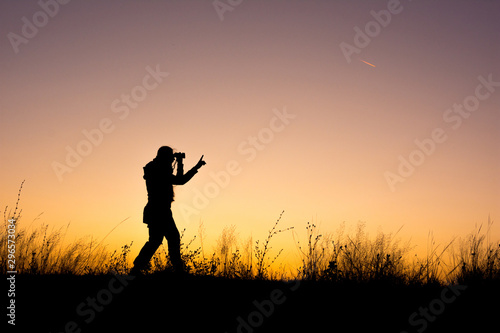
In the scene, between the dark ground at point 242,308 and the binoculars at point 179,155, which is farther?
the binoculars at point 179,155

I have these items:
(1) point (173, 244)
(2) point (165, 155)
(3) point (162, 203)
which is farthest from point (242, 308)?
(2) point (165, 155)

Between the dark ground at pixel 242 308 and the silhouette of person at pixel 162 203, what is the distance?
2.25ft

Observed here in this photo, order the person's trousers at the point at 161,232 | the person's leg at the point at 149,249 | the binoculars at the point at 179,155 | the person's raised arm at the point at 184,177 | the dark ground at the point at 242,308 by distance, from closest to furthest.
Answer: the dark ground at the point at 242,308 → the person's leg at the point at 149,249 → the person's trousers at the point at 161,232 → the person's raised arm at the point at 184,177 → the binoculars at the point at 179,155

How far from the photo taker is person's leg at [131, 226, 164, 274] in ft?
18.1

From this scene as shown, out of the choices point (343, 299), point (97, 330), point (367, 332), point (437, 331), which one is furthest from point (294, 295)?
point (97, 330)

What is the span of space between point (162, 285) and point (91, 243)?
2.87 metres

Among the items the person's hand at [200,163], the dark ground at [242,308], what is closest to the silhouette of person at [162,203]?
the person's hand at [200,163]

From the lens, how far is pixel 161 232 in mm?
5668

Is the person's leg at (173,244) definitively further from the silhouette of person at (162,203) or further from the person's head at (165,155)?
the person's head at (165,155)

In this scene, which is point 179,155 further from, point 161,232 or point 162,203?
point 161,232

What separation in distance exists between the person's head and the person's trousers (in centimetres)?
68

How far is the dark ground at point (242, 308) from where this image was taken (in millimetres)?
3383

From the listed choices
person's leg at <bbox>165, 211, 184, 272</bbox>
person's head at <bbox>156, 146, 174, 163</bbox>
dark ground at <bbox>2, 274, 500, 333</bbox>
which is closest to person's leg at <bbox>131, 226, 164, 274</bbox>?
person's leg at <bbox>165, 211, 184, 272</bbox>

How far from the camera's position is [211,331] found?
3264 mm
